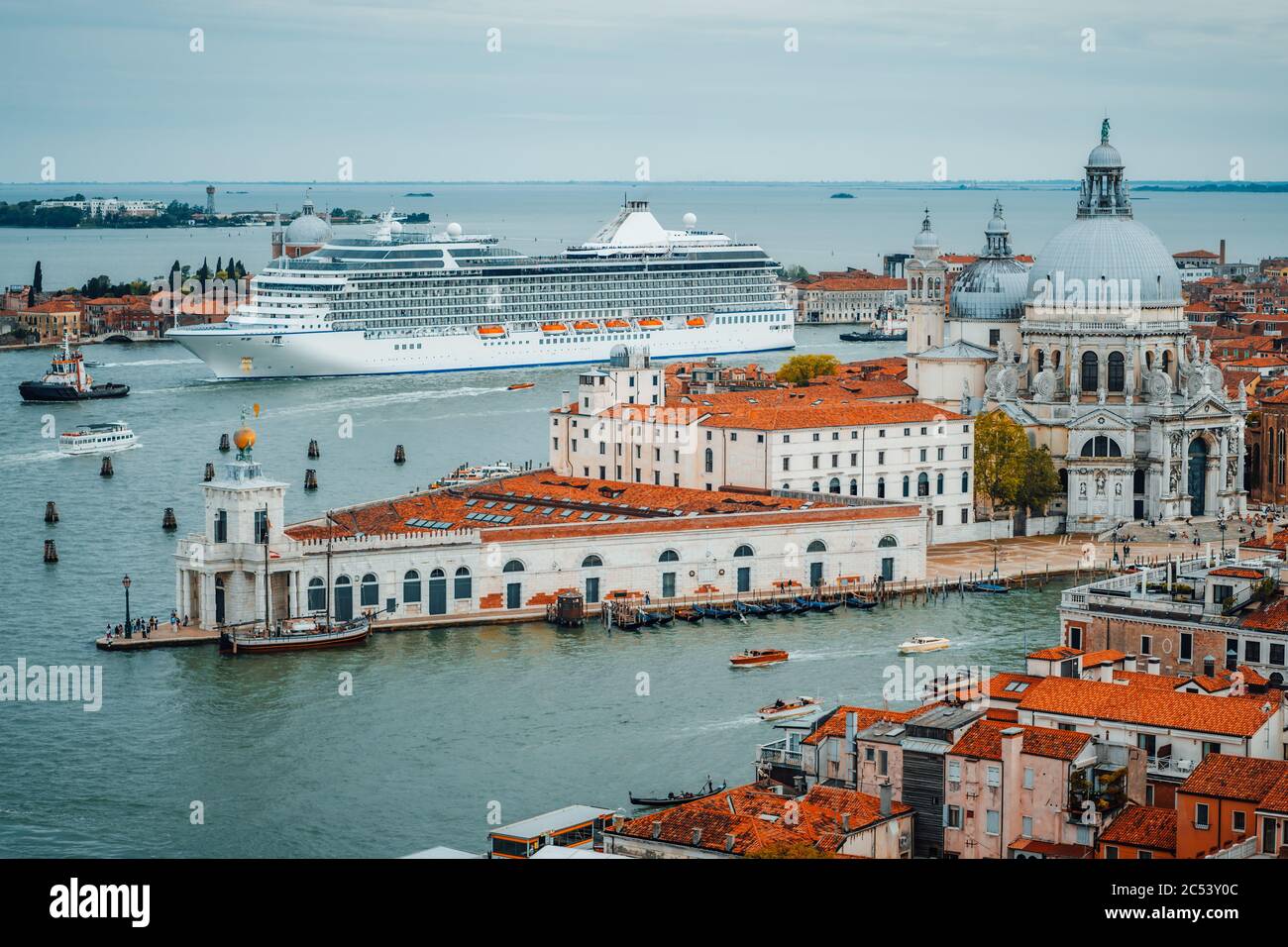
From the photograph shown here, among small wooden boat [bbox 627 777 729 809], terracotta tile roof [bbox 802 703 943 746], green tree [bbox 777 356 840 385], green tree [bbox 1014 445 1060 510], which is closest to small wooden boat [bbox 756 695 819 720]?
small wooden boat [bbox 627 777 729 809]

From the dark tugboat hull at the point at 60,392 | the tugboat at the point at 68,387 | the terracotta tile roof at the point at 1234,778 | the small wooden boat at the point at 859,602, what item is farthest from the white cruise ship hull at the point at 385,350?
the terracotta tile roof at the point at 1234,778

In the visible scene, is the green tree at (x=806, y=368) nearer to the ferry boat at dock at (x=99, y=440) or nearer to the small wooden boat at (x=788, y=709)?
the ferry boat at dock at (x=99, y=440)

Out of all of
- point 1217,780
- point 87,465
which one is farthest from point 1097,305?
point 1217,780

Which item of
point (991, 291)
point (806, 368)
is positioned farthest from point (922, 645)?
point (806, 368)

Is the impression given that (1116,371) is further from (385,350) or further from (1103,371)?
(385,350)
